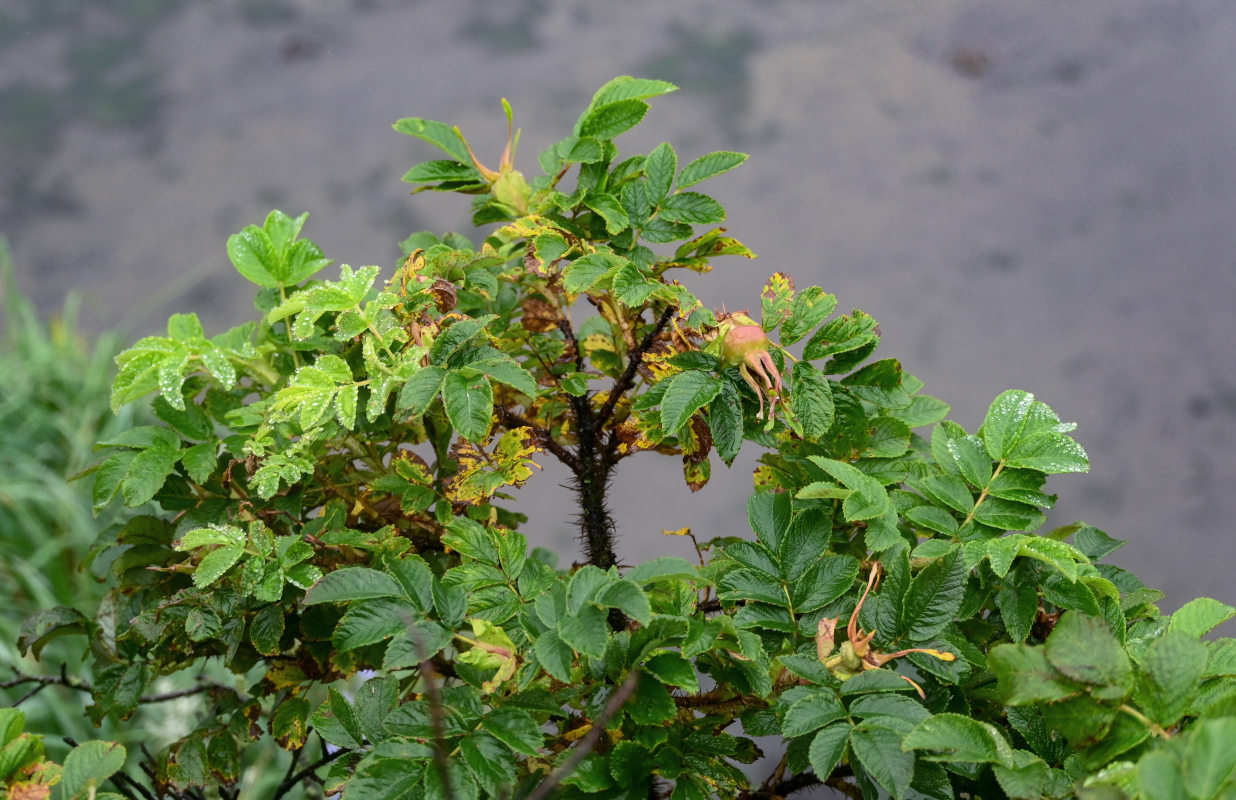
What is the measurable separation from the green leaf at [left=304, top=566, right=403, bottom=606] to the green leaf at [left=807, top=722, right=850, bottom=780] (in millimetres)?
191

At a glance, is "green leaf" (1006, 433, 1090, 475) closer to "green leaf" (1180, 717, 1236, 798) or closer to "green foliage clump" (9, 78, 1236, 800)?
"green foliage clump" (9, 78, 1236, 800)

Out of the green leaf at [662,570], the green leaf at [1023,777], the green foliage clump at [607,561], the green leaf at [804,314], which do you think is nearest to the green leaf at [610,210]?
the green foliage clump at [607,561]

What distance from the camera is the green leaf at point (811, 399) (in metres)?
0.49

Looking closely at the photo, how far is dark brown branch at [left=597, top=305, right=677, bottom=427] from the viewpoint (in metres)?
0.56

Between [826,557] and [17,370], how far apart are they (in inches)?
66.3

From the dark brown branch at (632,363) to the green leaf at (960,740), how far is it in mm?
249

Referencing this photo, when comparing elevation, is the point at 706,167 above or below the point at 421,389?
above

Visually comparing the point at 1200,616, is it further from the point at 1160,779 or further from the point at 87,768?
the point at 87,768

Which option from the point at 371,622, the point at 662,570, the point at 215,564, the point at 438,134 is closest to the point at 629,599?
the point at 662,570

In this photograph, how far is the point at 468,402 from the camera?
0.48 metres

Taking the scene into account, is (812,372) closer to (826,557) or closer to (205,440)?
(826,557)

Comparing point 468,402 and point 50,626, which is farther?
point 50,626

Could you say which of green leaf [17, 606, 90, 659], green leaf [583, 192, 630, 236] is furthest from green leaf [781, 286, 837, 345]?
green leaf [17, 606, 90, 659]

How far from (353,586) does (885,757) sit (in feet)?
0.78
